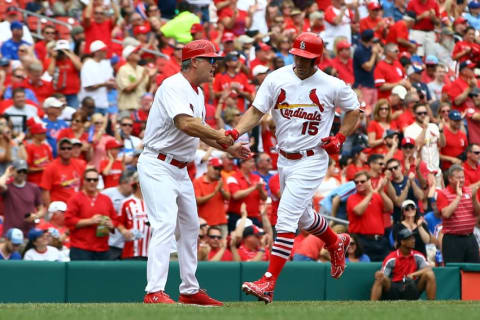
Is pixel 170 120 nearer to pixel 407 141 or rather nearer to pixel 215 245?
pixel 215 245

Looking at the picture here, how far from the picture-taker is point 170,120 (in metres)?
9.18

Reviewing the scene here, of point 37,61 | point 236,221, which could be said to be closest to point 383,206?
point 236,221

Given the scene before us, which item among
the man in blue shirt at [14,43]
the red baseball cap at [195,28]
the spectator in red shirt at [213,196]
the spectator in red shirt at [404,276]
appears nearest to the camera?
the spectator in red shirt at [404,276]

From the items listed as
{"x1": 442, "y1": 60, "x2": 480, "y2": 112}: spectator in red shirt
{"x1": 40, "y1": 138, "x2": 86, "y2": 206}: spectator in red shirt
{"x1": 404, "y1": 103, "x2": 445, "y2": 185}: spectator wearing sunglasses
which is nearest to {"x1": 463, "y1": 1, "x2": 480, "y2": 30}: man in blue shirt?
{"x1": 442, "y1": 60, "x2": 480, "y2": 112}: spectator in red shirt

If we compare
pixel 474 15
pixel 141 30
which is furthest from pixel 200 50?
pixel 474 15

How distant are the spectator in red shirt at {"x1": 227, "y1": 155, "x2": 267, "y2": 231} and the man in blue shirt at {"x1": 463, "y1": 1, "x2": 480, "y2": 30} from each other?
10.3 metres

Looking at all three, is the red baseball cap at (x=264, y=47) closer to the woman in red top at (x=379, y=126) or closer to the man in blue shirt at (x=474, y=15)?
the woman in red top at (x=379, y=126)

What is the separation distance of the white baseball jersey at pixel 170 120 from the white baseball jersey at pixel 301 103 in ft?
2.29

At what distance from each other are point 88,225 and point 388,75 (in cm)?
843

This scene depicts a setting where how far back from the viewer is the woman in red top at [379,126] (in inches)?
663

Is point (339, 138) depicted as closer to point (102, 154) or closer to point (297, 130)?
point (297, 130)

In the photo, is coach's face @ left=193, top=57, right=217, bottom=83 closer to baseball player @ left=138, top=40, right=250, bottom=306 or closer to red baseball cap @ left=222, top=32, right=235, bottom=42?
baseball player @ left=138, top=40, right=250, bottom=306

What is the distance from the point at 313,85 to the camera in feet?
31.4

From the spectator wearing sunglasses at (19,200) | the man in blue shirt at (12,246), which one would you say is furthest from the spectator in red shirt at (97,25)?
the man in blue shirt at (12,246)
